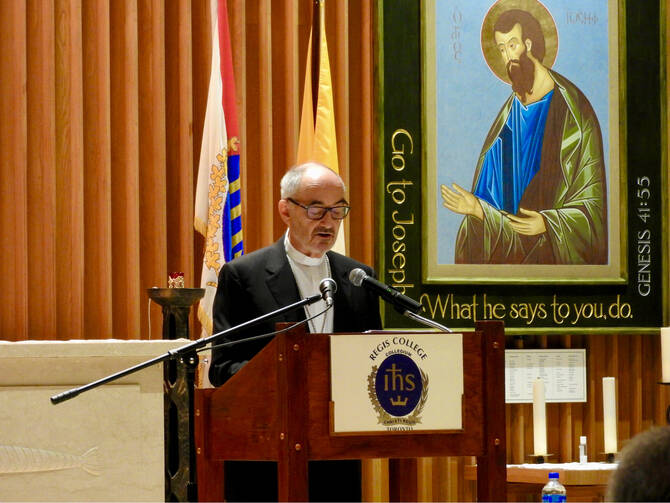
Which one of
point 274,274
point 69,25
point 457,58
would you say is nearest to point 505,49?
point 457,58

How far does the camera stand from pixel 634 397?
5551mm

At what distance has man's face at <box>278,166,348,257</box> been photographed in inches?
132

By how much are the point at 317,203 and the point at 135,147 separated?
184cm

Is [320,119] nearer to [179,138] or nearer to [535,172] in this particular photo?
[179,138]

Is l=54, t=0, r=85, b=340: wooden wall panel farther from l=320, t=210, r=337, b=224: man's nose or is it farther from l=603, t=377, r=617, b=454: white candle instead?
l=603, t=377, r=617, b=454: white candle

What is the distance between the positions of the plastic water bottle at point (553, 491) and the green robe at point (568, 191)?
3.87 feet

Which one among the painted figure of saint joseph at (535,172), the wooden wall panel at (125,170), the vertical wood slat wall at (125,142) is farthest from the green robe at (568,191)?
the wooden wall panel at (125,170)

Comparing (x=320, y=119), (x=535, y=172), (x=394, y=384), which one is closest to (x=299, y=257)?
(x=394, y=384)

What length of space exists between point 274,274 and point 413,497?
0.88 metres

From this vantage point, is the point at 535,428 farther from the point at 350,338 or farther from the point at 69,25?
the point at 69,25

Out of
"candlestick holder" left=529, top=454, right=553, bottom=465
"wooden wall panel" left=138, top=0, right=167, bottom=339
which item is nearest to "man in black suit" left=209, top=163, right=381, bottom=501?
"wooden wall panel" left=138, top=0, right=167, bottom=339

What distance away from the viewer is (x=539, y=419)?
5.00 m

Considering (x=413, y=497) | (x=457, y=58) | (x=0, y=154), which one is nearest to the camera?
(x=413, y=497)

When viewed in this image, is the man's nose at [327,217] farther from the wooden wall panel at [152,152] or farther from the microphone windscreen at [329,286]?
the wooden wall panel at [152,152]
